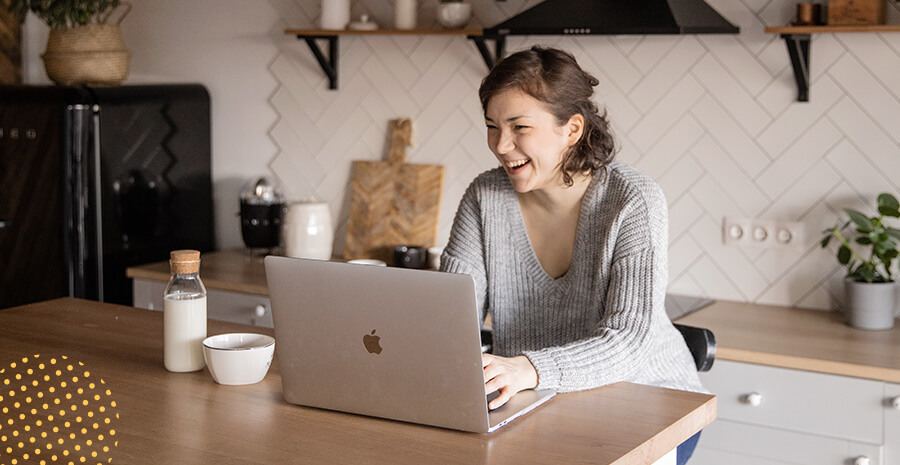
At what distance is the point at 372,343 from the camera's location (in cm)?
140

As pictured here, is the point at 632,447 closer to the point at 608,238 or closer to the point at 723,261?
the point at 608,238

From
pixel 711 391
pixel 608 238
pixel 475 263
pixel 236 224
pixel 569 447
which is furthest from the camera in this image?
pixel 236 224

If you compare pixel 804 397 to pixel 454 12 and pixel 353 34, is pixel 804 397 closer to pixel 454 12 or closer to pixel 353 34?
pixel 454 12

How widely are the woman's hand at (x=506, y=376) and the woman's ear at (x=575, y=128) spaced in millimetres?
586

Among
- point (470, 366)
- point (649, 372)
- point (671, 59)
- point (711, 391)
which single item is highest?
point (671, 59)

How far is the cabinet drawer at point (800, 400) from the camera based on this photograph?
7.23 feet

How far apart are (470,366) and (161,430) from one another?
0.45 m

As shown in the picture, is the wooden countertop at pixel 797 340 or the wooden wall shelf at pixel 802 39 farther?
the wooden wall shelf at pixel 802 39

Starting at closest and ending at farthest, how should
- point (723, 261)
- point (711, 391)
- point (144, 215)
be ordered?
point (711, 391)
point (723, 261)
point (144, 215)

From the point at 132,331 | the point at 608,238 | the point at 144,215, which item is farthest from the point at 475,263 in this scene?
the point at 144,215

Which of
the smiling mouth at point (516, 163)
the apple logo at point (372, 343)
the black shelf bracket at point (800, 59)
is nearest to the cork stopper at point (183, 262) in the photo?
the apple logo at point (372, 343)

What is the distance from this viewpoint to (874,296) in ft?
8.13

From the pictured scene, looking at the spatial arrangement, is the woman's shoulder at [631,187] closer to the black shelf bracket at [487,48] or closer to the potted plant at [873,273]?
the potted plant at [873,273]

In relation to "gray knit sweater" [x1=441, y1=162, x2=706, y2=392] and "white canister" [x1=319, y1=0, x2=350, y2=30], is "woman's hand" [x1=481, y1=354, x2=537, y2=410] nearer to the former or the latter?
"gray knit sweater" [x1=441, y1=162, x2=706, y2=392]
